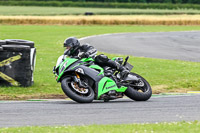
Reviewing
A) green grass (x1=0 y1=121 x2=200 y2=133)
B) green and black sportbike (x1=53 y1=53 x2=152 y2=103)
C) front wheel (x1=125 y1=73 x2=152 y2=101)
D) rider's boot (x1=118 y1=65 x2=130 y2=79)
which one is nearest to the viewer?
green grass (x1=0 y1=121 x2=200 y2=133)

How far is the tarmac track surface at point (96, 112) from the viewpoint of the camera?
7.80 metres

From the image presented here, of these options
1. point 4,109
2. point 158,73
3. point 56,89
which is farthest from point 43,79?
point 4,109

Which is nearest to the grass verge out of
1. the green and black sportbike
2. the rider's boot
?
the rider's boot

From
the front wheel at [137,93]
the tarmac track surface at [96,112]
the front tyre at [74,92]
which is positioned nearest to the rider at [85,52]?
the front wheel at [137,93]

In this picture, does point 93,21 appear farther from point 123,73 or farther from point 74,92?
point 74,92

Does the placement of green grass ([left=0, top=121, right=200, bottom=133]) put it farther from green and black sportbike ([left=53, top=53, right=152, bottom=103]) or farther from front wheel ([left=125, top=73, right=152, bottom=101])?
front wheel ([left=125, top=73, right=152, bottom=101])

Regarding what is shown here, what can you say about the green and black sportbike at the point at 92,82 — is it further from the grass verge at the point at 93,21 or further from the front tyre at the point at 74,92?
the grass verge at the point at 93,21

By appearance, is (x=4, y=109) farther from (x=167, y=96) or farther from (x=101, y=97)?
(x=167, y=96)

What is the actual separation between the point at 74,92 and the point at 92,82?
53 centimetres

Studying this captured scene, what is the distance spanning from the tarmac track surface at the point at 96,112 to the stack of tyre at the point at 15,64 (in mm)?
1798

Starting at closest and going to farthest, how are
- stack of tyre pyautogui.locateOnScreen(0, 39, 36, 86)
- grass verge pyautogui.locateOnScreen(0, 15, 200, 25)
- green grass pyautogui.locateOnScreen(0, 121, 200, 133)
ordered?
1. green grass pyautogui.locateOnScreen(0, 121, 200, 133)
2. stack of tyre pyautogui.locateOnScreen(0, 39, 36, 86)
3. grass verge pyautogui.locateOnScreen(0, 15, 200, 25)

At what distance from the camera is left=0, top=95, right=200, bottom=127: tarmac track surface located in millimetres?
7797

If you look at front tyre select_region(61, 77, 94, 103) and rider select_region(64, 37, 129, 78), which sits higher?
rider select_region(64, 37, 129, 78)

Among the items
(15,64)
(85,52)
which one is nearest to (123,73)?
(85,52)
